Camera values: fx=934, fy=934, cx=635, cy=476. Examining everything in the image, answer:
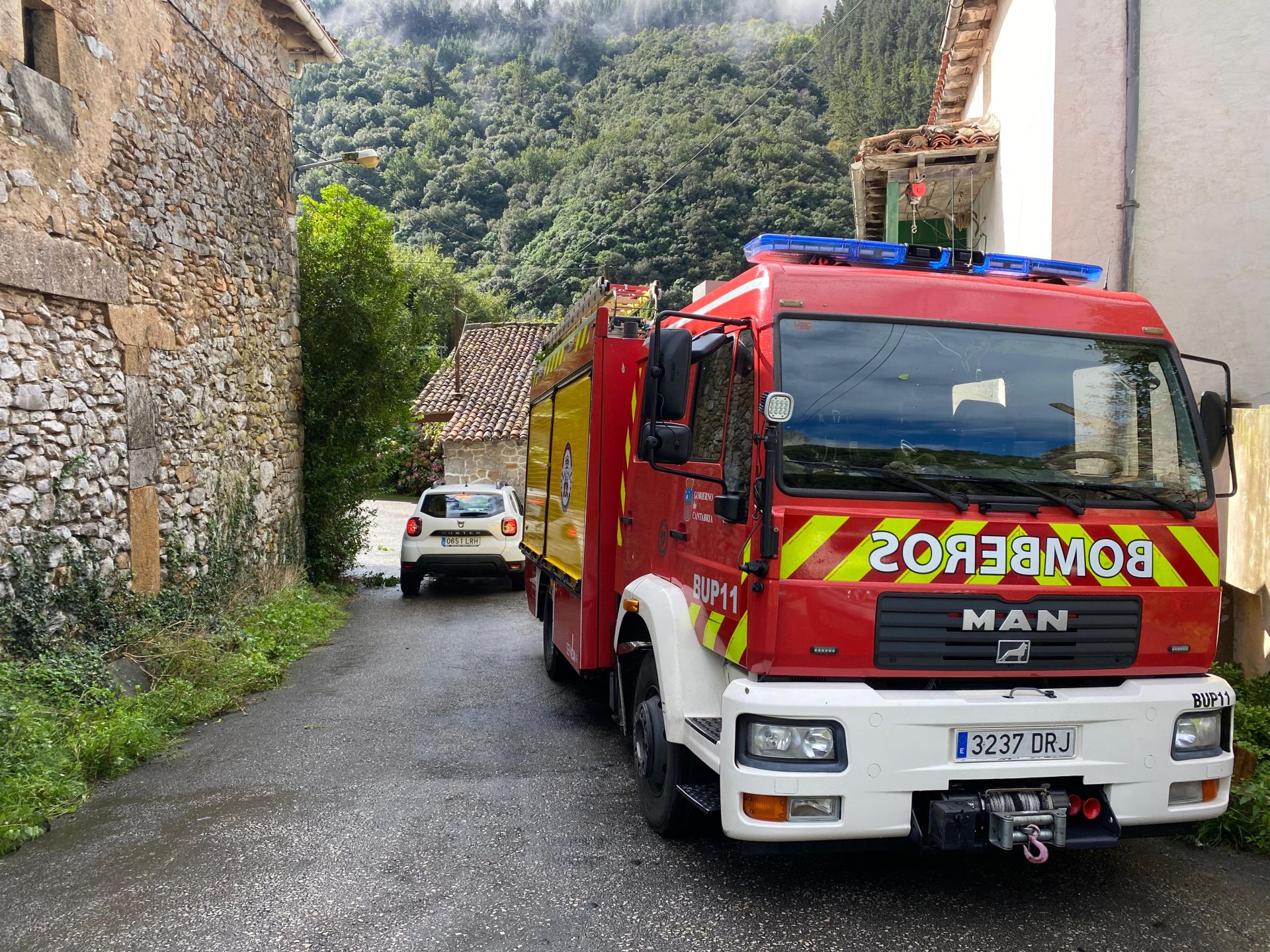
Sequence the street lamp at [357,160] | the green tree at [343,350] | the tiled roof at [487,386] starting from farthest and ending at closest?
the tiled roof at [487,386] → the street lamp at [357,160] → the green tree at [343,350]

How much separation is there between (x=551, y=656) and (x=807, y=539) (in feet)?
14.9

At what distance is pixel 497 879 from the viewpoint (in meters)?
3.80

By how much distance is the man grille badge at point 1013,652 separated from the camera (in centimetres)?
336

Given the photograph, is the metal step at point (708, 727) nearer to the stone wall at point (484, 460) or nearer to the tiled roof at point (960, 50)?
the tiled roof at point (960, 50)

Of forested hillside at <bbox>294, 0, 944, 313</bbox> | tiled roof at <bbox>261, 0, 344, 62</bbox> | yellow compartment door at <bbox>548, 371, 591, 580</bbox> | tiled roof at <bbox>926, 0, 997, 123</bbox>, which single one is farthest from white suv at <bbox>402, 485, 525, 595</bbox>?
forested hillside at <bbox>294, 0, 944, 313</bbox>

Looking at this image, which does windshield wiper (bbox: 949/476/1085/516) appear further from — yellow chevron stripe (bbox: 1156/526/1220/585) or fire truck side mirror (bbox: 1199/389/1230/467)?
fire truck side mirror (bbox: 1199/389/1230/467)

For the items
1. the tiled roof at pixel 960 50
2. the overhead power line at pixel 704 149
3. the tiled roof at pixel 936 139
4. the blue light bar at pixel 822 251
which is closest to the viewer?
the blue light bar at pixel 822 251

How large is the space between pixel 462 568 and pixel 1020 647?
10050mm

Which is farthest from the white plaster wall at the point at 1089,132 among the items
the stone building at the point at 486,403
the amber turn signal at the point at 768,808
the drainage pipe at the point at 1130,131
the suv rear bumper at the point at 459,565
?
the stone building at the point at 486,403

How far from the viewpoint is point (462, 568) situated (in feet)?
41.6

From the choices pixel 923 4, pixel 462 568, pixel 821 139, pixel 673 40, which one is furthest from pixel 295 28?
pixel 673 40

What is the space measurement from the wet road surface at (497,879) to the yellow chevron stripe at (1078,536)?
1.25 metres

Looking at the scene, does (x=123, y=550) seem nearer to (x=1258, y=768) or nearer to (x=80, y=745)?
(x=80, y=745)

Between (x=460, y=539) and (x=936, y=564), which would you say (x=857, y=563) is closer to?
(x=936, y=564)
